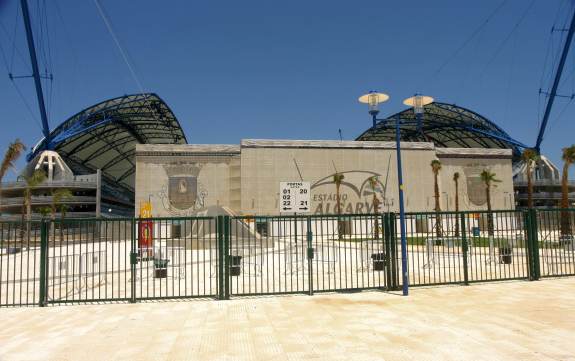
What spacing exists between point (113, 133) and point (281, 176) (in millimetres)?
38990

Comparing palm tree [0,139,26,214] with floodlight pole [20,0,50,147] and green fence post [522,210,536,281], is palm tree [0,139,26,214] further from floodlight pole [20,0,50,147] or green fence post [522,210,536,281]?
green fence post [522,210,536,281]

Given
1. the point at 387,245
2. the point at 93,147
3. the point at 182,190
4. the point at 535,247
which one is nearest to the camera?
the point at 387,245

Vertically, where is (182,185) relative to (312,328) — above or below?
above

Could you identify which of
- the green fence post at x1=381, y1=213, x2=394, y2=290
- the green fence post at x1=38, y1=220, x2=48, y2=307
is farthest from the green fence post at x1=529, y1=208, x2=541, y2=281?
the green fence post at x1=38, y1=220, x2=48, y2=307

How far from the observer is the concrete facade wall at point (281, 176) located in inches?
2509

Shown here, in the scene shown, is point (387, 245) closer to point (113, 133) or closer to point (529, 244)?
point (529, 244)

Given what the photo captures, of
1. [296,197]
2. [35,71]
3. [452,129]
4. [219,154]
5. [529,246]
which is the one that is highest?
[35,71]

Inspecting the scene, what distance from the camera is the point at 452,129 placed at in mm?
86938

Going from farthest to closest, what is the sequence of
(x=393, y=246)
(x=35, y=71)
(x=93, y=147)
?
(x=93, y=147)
(x=35, y=71)
(x=393, y=246)

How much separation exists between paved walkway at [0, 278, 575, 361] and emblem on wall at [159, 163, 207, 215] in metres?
53.2

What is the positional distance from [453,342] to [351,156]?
200 feet

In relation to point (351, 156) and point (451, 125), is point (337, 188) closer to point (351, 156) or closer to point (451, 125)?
point (351, 156)

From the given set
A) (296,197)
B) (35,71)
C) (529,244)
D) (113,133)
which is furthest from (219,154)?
(529,244)

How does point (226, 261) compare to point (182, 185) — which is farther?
point (182, 185)
